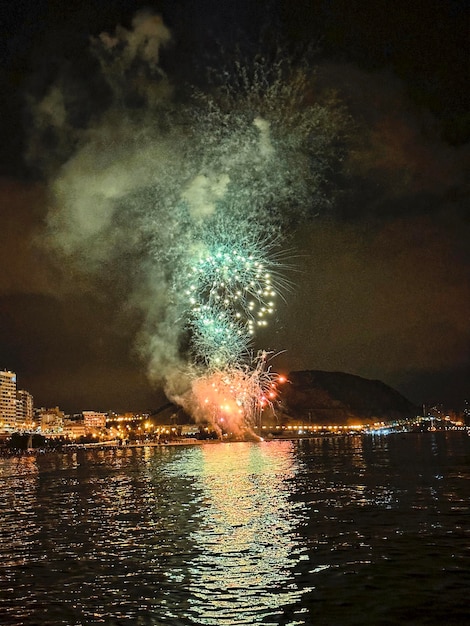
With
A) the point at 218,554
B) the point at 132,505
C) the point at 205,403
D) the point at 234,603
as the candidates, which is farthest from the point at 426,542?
the point at 205,403

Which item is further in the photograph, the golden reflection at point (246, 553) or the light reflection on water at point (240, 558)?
the golden reflection at point (246, 553)

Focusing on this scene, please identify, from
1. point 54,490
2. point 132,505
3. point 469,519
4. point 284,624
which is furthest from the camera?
point 54,490

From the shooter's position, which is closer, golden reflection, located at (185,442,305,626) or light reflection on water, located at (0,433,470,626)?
light reflection on water, located at (0,433,470,626)

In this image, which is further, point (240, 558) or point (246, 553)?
point (246, 553)

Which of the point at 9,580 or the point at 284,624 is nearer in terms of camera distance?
the point at 284,624

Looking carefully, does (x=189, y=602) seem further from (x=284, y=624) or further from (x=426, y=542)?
(x=426, y=542)

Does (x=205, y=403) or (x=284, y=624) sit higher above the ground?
(x=205, y=403)

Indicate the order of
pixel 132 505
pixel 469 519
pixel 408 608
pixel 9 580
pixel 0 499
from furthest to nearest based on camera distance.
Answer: pixel 0 499
pixel 132 505
pixel 469 519
pixel 9 580
pixel 408 608
